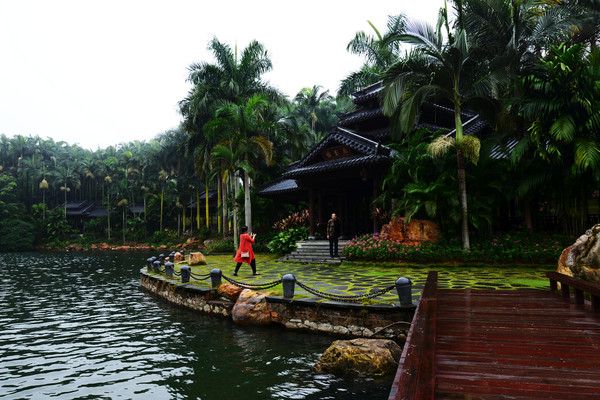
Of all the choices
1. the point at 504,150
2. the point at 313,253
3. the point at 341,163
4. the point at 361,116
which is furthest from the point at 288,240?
the point at 504,150

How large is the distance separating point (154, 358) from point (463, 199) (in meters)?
11.1

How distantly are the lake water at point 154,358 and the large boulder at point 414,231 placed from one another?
25.9 feet

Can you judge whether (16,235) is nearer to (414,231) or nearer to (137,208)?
(137,208)

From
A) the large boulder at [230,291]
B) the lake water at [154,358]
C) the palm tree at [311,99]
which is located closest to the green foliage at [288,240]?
the lake water at [154,358]

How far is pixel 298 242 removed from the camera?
1845cm

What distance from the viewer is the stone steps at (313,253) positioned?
1612cm

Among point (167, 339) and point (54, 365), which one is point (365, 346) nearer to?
point (167, 339)

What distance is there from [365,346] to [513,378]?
2728 mm

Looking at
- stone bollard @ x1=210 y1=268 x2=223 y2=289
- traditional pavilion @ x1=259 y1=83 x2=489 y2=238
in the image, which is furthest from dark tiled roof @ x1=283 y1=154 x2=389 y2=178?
stone bollard @ x1=210 y1=268 x2=223 y2=289

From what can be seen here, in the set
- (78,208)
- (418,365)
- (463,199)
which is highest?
(78,208)

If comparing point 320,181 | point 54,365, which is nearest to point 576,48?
point 320,181

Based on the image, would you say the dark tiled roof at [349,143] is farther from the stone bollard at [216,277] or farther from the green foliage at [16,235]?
the green foliage at [16,235]

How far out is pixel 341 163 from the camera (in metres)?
17.4

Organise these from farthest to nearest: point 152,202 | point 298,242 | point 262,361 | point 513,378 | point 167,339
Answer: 1. point 152,202
2. point 298,242
3. point 167,339
4. point 262,361
5. point 513,378
